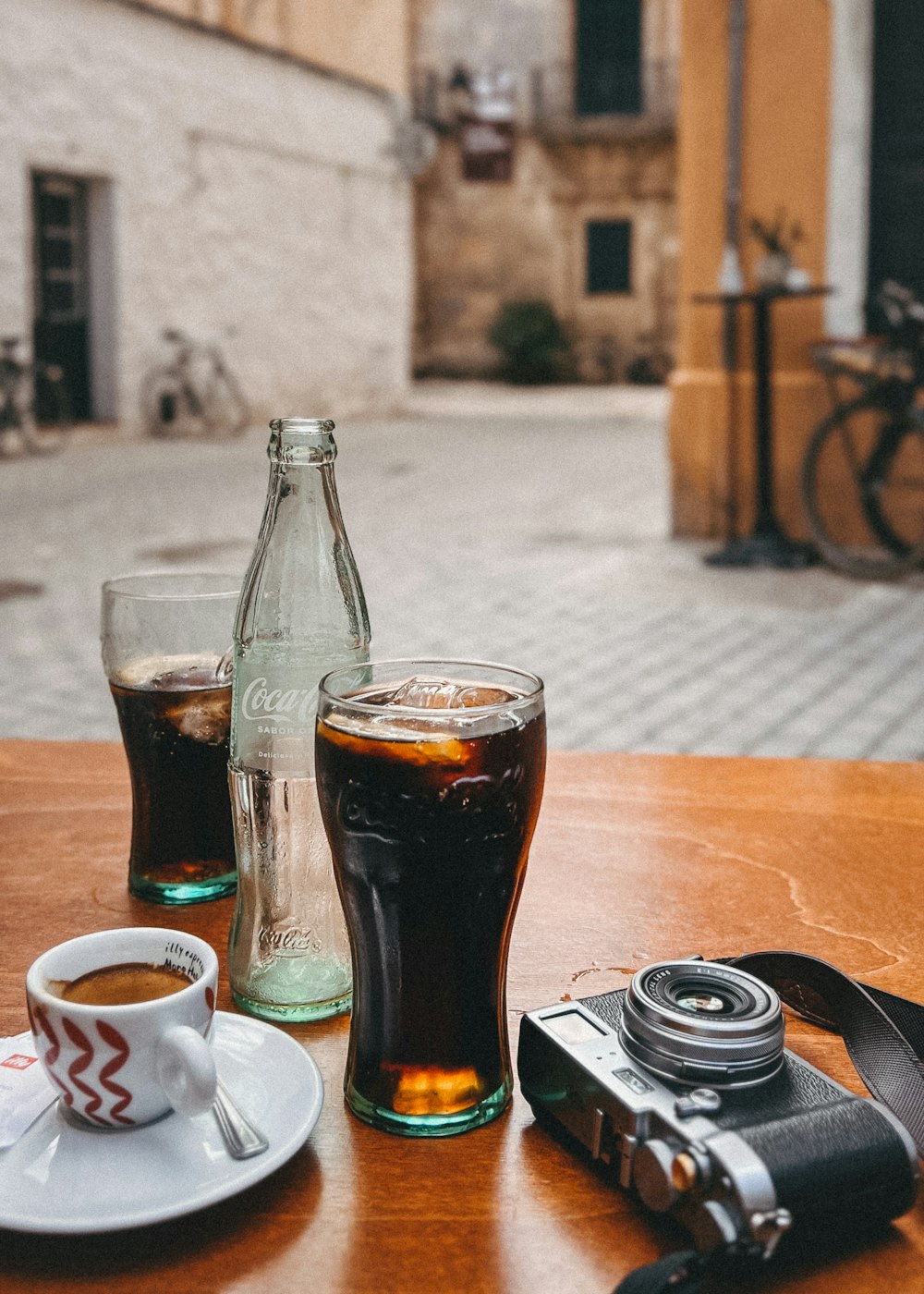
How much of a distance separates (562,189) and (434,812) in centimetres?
Result: 2774

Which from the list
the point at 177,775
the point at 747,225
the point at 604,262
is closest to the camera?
the point at 177,775

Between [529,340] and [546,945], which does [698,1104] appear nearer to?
[546,945]

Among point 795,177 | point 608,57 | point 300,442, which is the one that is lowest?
point 300,442

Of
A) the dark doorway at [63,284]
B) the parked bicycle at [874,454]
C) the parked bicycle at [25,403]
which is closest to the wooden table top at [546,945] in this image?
the parked bicycle at [874,454]

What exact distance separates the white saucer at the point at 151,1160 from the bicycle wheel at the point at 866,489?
6131 millimetres

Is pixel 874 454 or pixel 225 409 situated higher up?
pixel 225 409

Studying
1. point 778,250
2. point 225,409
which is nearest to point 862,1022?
point 778,250

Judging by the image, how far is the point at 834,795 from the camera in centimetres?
147

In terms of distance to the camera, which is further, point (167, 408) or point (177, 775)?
point (167, 408)

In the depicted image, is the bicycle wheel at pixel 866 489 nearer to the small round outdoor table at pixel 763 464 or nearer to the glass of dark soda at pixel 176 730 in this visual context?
the small round outdoor table at pixel 763 464

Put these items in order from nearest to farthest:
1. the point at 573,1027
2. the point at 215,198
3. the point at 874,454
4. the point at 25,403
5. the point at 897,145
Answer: the point at 573,1027 → the point at 874,454 → the point at 897,145 → the point at 25,403 → the point at 215,198

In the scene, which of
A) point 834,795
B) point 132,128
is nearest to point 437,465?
point 132,128

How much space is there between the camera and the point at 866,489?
276 inches

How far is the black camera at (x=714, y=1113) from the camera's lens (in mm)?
671
